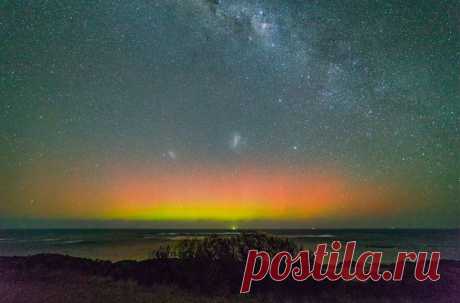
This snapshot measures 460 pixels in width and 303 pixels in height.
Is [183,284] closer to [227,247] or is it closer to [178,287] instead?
[178,287]

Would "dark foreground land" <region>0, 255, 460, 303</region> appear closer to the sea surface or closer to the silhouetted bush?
the silhouetted bush

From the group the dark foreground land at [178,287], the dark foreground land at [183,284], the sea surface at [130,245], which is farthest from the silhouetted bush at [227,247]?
the sea surface at [130,245]

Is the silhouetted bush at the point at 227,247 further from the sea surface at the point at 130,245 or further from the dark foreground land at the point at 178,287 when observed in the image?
the sea surface at the point at 130,245

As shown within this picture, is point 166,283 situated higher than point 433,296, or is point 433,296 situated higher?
point 433,296

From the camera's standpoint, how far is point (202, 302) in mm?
12078

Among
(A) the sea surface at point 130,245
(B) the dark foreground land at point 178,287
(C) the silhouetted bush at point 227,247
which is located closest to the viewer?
(B) the dark foreground land at point 178,287

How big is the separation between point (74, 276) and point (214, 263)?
508 cm

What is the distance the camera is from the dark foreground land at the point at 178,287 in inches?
496

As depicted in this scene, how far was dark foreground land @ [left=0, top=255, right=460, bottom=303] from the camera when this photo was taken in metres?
12.6

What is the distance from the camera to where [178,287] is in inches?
537

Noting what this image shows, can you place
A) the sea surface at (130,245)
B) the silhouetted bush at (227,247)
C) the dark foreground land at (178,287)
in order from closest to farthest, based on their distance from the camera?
the dark foreground land at (178,287) < the silhouetted bush at (227,247) < the sea surface at (130,245)

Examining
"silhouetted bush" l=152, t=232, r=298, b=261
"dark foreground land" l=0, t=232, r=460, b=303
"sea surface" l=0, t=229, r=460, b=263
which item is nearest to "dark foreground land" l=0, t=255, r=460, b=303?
"dark foreground land" l=0, t=232, r=460, b=303

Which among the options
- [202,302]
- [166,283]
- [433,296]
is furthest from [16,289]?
[433,296]

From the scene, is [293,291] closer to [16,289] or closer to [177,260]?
[177,260]
